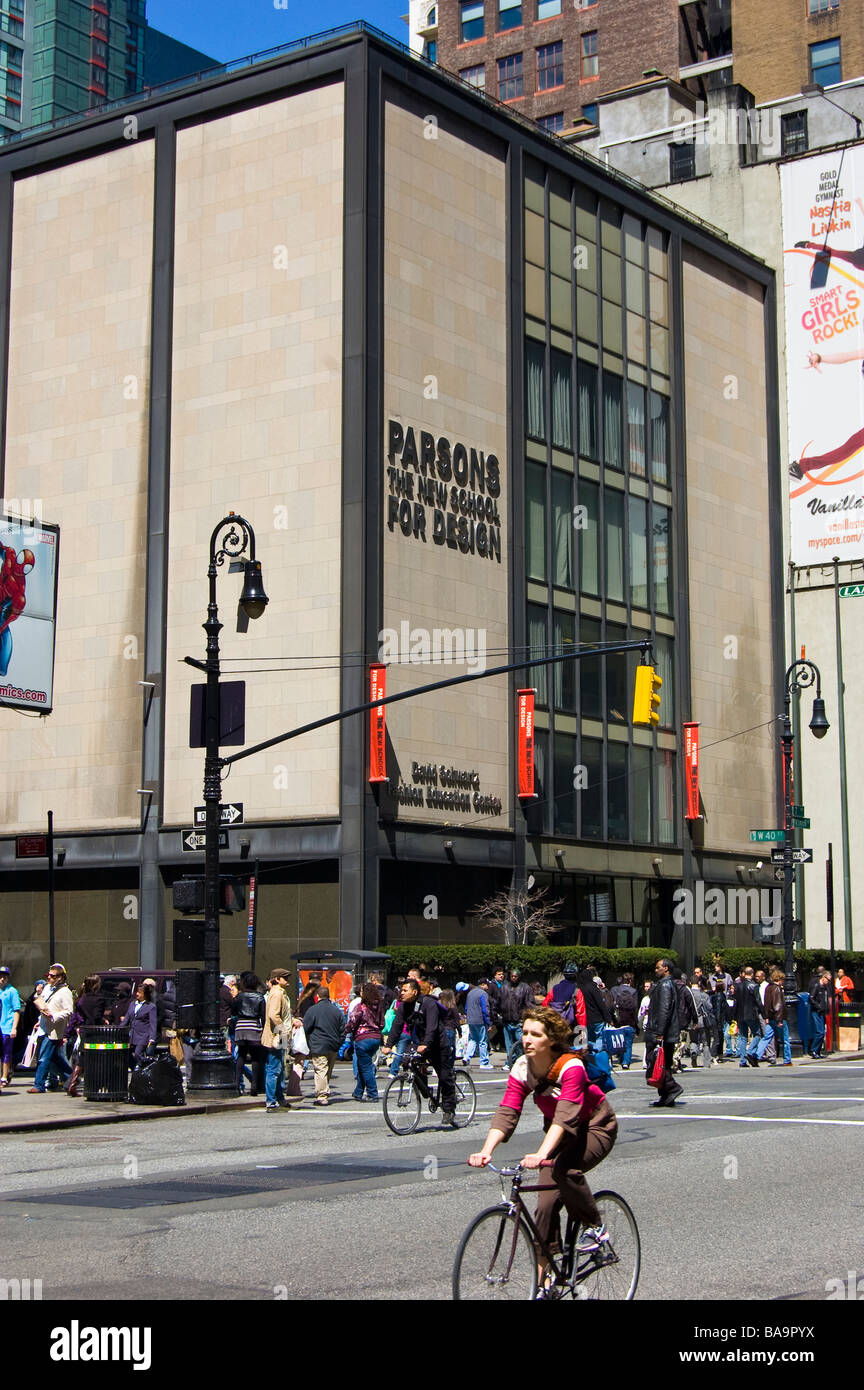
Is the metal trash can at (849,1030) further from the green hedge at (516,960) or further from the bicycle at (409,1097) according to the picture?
the bicycle at (409,1097)

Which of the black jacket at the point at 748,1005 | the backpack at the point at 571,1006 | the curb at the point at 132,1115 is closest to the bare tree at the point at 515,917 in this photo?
the black jacket at the point at 748,1005

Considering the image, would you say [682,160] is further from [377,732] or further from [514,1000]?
[514,1000]

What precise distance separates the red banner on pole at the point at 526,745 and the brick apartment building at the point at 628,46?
122 ft

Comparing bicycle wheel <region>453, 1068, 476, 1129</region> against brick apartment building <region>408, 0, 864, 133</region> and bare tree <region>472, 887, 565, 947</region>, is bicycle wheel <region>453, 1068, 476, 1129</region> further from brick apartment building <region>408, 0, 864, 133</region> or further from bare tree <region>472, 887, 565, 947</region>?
brick apartment building <region>408, 0, 864, 133</region>

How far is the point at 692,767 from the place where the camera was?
5469cm

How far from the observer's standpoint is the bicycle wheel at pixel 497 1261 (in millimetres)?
7766

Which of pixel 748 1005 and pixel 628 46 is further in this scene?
pixel 628 46

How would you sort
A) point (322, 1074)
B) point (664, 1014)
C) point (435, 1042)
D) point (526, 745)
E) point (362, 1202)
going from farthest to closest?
point (526, 745), point (322, 1074), point (664, 1014), point (435, 1042), point (362, 1202)

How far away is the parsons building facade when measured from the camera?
4250 centimetres

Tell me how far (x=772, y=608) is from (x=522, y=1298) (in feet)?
184

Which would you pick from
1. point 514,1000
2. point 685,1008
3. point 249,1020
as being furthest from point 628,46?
point 249,1020

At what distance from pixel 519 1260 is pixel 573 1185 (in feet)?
1.46
